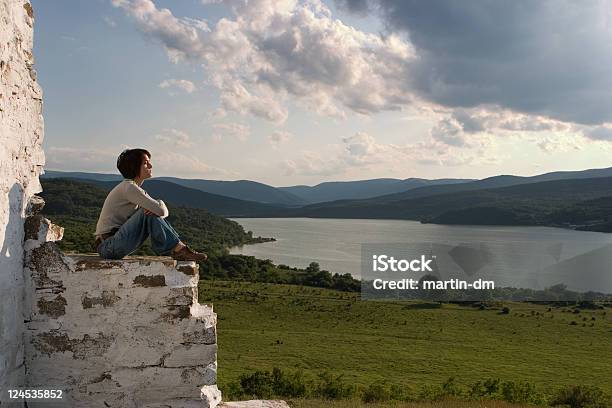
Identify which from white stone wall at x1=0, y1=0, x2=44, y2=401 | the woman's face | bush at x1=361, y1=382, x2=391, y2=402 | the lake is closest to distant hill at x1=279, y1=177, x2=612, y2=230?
the lake

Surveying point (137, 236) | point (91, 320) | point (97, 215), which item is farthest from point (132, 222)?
point (97, 215)

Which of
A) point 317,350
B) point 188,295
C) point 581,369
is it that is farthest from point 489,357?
point 188,295

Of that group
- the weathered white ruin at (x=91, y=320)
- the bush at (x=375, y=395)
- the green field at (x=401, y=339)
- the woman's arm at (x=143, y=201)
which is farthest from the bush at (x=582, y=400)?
the woman's arm at (x=143, y=201)

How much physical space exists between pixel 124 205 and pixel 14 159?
3.06 feet

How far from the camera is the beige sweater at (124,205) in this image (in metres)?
4.33

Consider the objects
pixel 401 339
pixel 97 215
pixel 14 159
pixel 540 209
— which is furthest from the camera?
pixel 540 209

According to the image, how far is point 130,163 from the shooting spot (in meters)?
4.66

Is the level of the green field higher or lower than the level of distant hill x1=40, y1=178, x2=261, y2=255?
lower

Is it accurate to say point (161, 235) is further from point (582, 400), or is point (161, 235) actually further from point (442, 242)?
point (442, 242)

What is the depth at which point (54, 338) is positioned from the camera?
4.26 meters

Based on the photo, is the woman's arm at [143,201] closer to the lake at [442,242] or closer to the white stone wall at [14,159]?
the white stone wall at [14,159]

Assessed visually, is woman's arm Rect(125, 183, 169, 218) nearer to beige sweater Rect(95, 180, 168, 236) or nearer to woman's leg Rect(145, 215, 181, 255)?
beige sweater Rect(95, 180, 168, 236)

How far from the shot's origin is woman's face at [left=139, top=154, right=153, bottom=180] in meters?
4.71

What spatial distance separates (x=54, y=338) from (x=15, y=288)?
52cm
